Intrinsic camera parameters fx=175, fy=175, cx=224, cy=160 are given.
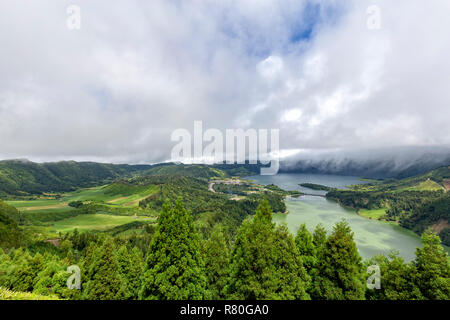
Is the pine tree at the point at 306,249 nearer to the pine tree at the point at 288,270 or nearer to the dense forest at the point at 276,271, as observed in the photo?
the dense forest at the point at 276,271

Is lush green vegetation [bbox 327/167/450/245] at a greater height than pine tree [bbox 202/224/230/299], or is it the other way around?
pine tree [bbox 202/224/230/299]

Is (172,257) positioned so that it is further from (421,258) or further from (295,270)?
(421,258)

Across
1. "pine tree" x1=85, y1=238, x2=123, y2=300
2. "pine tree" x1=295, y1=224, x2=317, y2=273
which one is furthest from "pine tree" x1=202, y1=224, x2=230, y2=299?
"pine tree" x1=85, y1=238, x2=123, y2=300

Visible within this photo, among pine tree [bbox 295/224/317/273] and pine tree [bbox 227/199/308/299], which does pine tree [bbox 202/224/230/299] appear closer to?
pine tree [bbox 227/199/308/299]

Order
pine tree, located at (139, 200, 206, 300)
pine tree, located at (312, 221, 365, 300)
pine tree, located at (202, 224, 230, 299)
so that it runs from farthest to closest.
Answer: pine tree, located at (202, 224, 230, 299) < pine tree, located at (312, 221, 365, 300) < pine tree, located at (139, 200, 206, 300)

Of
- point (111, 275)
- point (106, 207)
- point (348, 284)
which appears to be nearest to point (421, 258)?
point (348, 284)
